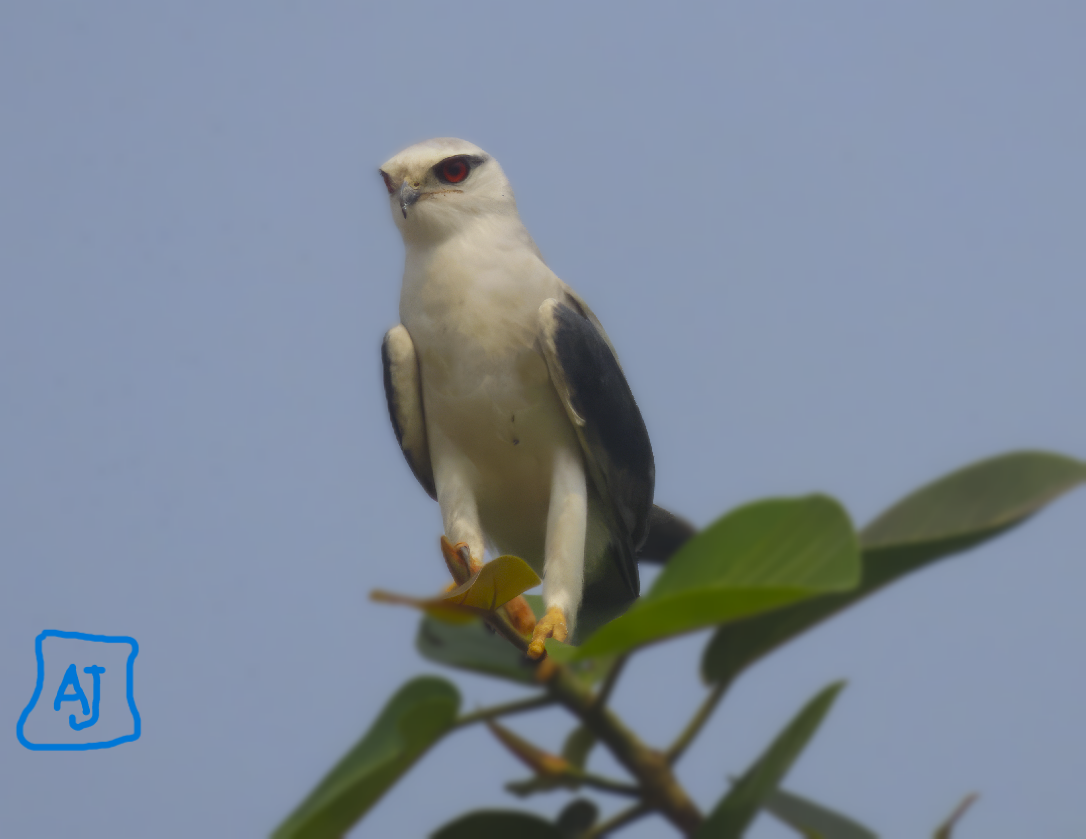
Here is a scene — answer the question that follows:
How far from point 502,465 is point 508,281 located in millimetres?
423

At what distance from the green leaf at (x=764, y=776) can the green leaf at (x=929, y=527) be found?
6cm

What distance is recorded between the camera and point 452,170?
8.61 ft

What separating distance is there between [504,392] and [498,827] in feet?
5.32

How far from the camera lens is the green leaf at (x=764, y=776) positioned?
2.50 ft

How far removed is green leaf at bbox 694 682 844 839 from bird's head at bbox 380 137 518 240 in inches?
74.4

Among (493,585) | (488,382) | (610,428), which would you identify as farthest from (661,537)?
(493,585)

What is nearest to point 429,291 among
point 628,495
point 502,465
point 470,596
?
point 502,465

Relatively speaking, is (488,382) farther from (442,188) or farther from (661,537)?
(661,537)

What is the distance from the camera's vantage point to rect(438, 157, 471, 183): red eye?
103 inches

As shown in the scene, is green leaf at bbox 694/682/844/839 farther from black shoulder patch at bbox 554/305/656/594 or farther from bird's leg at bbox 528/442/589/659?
black shoulder patch at bbox 554/305/656/594

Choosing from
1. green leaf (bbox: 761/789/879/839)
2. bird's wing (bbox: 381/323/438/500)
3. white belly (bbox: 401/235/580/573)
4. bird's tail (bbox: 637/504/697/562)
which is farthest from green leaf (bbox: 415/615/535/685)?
bird's tail (bbox: 637/504/697/562)

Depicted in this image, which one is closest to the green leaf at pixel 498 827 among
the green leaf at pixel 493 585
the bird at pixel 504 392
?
the green leaf at pixel 493 585

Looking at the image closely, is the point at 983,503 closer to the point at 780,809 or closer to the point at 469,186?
the point at 780,809

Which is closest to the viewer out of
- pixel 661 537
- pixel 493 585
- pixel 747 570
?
pixel 747 570
